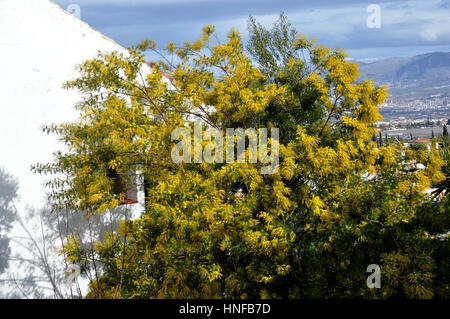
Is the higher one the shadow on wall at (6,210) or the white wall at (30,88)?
the white wall at (30,88)

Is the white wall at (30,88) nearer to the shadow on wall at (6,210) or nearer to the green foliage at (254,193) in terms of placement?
the shadow on wall at (6,210)

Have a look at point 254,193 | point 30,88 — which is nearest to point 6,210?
point 30,88

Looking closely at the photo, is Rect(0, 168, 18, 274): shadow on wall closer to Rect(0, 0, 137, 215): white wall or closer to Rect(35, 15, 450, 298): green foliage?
Rect(0, 0, 137, 215): white wall

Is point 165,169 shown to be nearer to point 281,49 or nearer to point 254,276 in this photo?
point 254,276

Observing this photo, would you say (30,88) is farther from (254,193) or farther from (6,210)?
(254,193)

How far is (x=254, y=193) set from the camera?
8.00 metres

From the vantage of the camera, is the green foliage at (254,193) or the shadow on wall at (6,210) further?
the shadow on wall at (6,210)

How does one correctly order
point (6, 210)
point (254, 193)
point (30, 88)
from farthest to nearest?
point (30, 88) → point (6, 210) → point (254, 193)

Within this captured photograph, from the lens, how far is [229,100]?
9047 millimetres

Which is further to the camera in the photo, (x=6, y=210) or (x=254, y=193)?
(x=6, y=210)

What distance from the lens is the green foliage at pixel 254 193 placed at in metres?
6.75

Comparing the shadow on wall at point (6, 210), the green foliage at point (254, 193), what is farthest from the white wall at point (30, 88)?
the green foliage at point (254, 193)

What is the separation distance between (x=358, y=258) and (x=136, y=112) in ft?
15.3
